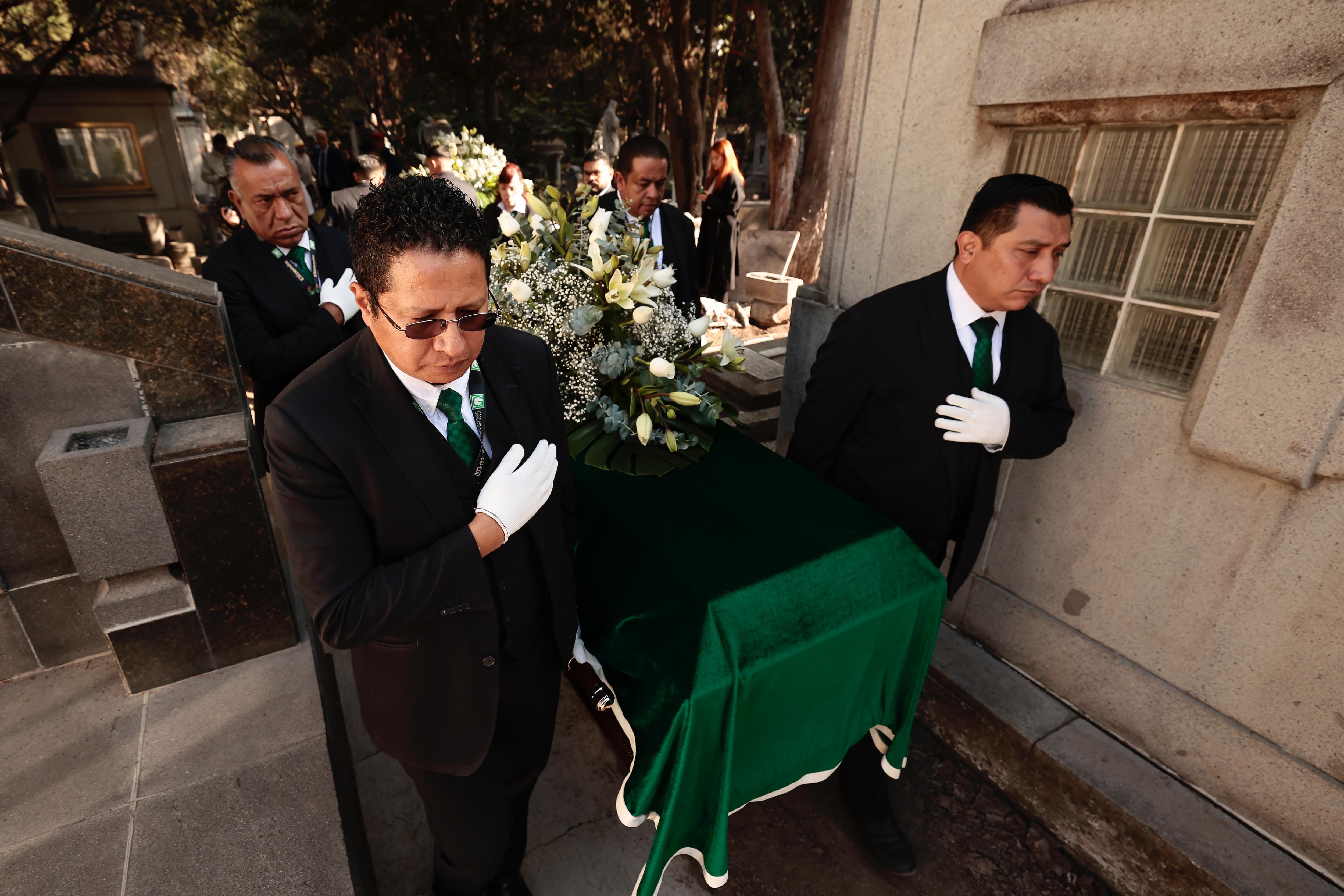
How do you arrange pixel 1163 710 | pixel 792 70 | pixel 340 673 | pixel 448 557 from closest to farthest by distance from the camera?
pixel 448 557, pixel 1163 710, pixel 340 673, pixel 792 70

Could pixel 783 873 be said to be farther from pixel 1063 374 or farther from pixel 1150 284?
pixel 1150 284

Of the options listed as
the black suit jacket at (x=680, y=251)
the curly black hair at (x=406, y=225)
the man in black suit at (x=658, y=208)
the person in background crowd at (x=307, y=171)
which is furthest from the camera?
the person in background crowd at (x=307, y=171)

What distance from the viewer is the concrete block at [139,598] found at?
2580mm

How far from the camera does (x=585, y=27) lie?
730 inches

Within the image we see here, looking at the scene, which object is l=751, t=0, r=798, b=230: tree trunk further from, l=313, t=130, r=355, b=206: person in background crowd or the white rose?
the white rose

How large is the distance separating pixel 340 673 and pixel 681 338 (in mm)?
2509

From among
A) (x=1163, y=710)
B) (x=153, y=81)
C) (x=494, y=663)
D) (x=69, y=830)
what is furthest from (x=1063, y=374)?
(x=153, y=81)

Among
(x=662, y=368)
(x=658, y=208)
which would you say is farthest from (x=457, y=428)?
(x=658, y=208)

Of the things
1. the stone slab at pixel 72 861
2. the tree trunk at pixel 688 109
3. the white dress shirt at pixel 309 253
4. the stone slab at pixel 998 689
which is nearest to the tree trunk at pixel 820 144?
the tree trunk at pixel 688 109

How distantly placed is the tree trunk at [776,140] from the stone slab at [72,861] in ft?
38.1

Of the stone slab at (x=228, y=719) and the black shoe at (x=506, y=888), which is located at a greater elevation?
the stone slab at (x=228, y=719)

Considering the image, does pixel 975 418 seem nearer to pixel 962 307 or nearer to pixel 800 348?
pixel 962 307

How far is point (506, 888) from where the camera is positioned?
2455 mm

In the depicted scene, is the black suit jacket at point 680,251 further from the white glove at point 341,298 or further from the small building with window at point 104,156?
the small building with window at point 104,156
